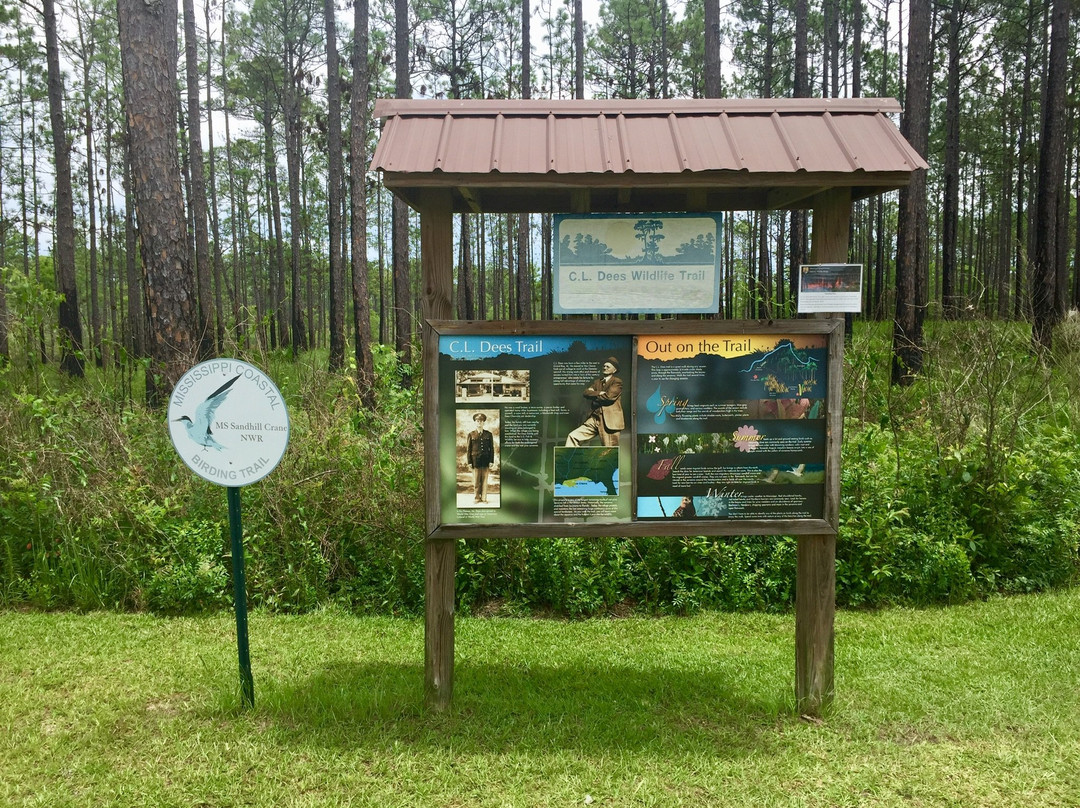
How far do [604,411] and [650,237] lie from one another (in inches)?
36.4

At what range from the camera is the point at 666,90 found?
30.8 meters

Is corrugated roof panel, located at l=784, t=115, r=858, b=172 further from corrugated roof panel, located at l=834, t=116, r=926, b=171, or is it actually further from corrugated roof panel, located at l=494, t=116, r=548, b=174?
corrugated roof panel, located at l=494, t=116, r=548, b=174

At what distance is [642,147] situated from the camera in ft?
12.0

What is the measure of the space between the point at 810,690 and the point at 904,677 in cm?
83

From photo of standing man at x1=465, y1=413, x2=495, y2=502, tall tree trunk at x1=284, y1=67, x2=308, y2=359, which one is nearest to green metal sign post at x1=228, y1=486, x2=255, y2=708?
photo of standing man at x1=465, y1=413, x2=495, y2=502

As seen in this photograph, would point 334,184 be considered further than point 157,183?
Yes

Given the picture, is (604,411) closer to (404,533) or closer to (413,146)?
(413,146)

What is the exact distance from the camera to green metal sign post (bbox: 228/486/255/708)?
12.7 feet

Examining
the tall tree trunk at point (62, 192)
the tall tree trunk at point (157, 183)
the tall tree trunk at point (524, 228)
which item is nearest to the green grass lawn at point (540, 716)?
the tall tree trunk at point (157, 183)

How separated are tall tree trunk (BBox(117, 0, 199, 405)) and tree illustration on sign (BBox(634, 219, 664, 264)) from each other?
208 inches

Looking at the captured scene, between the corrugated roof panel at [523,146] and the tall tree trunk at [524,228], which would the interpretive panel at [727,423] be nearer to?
the corrugated roof panel at [523,146]

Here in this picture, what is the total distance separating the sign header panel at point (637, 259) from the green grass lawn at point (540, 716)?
2.17 metres

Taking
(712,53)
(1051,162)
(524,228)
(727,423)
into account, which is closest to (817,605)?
(727,423)

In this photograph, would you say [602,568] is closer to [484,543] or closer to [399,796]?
[484,543]
